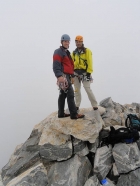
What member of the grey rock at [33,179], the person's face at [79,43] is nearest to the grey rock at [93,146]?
the grey rock at [33,179]

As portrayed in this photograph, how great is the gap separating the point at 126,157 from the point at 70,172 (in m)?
3.10

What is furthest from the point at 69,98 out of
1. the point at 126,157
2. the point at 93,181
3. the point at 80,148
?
the point at 93,181

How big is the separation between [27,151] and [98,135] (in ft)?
17.5

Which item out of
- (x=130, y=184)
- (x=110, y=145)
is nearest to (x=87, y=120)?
(x=110, y=145)

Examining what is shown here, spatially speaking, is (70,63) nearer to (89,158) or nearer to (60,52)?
(60,52)

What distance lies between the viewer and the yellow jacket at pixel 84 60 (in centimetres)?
1090

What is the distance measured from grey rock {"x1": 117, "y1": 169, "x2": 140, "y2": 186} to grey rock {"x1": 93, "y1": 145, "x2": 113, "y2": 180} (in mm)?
818

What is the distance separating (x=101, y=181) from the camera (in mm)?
8875

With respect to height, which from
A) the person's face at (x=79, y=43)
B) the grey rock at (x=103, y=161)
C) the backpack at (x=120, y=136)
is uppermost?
the person's face at (x=79, y=43)

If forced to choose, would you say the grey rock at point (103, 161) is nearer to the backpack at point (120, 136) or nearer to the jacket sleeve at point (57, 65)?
the backpack at point (120, 136)

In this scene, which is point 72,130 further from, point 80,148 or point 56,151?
point 56,151

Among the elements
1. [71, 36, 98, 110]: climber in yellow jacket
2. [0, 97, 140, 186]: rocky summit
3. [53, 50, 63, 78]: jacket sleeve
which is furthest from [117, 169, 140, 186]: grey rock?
[53, 50, 63, 78]: jacket sleeve

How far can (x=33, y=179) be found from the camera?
29.6 ft

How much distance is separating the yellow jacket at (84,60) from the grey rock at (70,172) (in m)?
5.54
